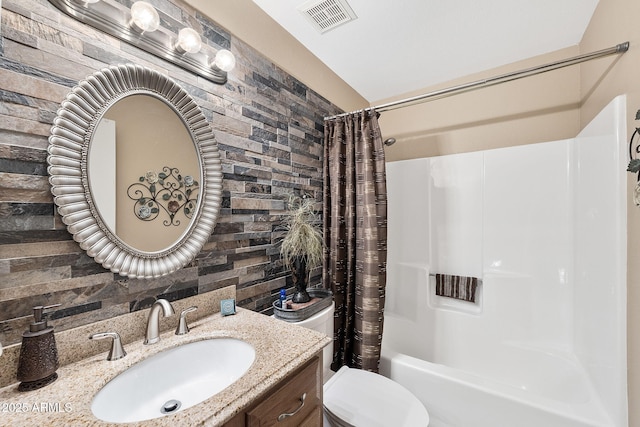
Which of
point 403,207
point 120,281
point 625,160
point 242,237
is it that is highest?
point 625,160

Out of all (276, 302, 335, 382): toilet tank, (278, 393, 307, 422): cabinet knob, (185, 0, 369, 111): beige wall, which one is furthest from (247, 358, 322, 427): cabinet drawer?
(185, 0, 369, 111): beige wall

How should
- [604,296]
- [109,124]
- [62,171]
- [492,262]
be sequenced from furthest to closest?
[492,262]
[604,296]
[109,124]
[62,171]

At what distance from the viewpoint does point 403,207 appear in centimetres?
230

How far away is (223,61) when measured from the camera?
4.10 ft

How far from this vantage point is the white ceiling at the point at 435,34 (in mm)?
1524

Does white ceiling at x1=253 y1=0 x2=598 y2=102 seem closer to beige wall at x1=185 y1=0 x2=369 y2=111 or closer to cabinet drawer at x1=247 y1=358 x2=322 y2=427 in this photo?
beige wall at x1=185 y1=0 x2=369 y2=111

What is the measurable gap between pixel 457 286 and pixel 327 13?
2104mm

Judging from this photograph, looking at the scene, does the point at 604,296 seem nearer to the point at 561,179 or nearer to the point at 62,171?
the point at 561,179

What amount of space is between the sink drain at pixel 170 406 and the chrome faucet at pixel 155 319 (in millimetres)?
219

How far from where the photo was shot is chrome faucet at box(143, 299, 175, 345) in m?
0.95

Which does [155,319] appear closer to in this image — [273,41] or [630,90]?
[273,41]

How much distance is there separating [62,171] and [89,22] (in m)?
0.53

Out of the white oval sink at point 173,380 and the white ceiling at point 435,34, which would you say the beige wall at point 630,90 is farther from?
the white oval sink at point 173,380

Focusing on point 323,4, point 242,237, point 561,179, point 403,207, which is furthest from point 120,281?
point 561,179
